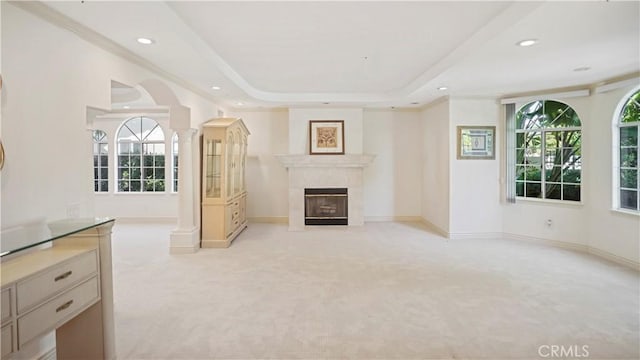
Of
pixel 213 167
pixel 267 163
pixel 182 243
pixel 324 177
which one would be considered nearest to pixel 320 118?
pixel 324 177

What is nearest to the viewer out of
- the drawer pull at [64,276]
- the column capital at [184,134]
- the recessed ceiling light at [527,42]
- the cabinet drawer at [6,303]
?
the cabinet drawer at [6,303]

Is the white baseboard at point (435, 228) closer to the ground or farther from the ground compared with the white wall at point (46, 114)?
closer to the ground

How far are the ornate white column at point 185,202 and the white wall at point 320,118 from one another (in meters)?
2.42

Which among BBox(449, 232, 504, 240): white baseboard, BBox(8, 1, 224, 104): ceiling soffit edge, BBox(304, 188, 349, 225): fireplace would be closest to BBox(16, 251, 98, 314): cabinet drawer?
BBox(8, 1, 224, 104): ceiling soffit edge

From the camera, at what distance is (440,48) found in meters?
3.79

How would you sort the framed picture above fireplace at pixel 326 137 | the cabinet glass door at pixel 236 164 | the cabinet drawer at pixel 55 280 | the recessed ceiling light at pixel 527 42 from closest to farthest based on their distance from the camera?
the cabinet drawer at pixel 55 280 → the recessed ceiling light at pixel 527 42 → the cabinet glass door at pixel 236 164 → the framed picture above fireplace at pixel 326 137

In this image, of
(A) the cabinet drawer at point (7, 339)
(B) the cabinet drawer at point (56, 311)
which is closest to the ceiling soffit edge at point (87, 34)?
(B) the cabinet drawer at point (56, 311)

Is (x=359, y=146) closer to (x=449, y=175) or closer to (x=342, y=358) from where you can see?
(x=449, y=175)

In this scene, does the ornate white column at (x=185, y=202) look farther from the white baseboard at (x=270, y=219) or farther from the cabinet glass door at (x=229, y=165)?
the white baseboard at (x=270, y=219)

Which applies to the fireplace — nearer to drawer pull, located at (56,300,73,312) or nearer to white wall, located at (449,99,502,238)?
white wall, located at (449,99,502,238)

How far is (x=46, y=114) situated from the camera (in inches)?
93.6

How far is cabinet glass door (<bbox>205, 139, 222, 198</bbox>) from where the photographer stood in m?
5.58

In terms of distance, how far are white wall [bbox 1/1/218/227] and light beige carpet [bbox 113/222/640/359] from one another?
4.05 ft

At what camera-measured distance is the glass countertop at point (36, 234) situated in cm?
165
